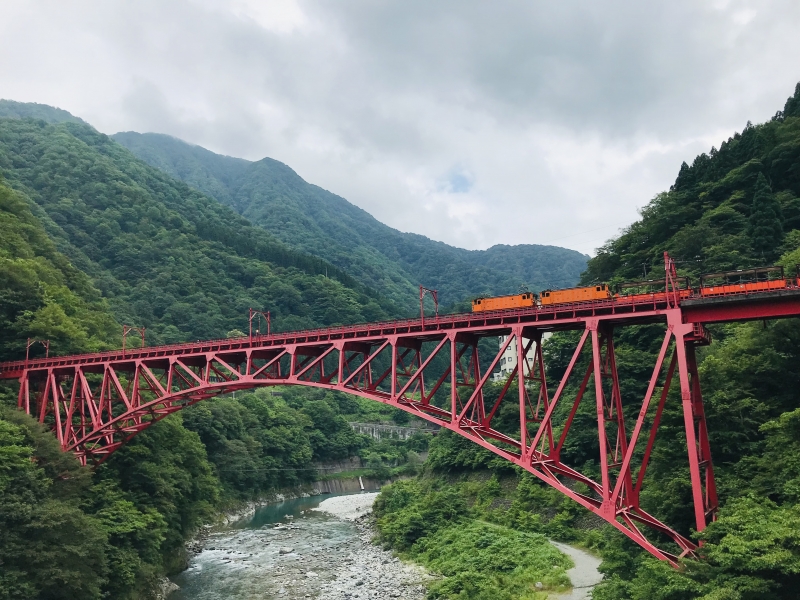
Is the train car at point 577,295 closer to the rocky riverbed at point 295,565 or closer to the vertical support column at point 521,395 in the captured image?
the vertical support column at point 521,395

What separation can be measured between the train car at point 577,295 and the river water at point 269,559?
19.1m

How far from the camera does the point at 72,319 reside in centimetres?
3866

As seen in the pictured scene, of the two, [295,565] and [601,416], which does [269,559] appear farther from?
[601,416]

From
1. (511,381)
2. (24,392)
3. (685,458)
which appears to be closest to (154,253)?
(24,392)

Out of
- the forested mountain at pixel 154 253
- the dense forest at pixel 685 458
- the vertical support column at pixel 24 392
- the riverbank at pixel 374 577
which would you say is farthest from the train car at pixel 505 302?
the forested mountain at pixel 154 253

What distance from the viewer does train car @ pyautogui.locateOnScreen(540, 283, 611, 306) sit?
20938 millimetres

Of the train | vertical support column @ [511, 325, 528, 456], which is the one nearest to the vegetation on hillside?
vertical support column @ [511, 325, 528, 456]

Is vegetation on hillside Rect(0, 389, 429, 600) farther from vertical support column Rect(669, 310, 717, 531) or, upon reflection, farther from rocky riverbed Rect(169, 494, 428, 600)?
vertical support column Rect(669, 310, 717, 531)

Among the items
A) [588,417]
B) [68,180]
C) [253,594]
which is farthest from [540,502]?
[68,180]

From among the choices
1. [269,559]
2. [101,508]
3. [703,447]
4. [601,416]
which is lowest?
[269,559]

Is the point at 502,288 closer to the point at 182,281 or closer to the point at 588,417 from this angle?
the point at 182,281

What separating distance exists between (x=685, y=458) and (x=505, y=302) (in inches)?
334

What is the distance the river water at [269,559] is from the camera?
29.8 m

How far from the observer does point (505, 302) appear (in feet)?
75.2
